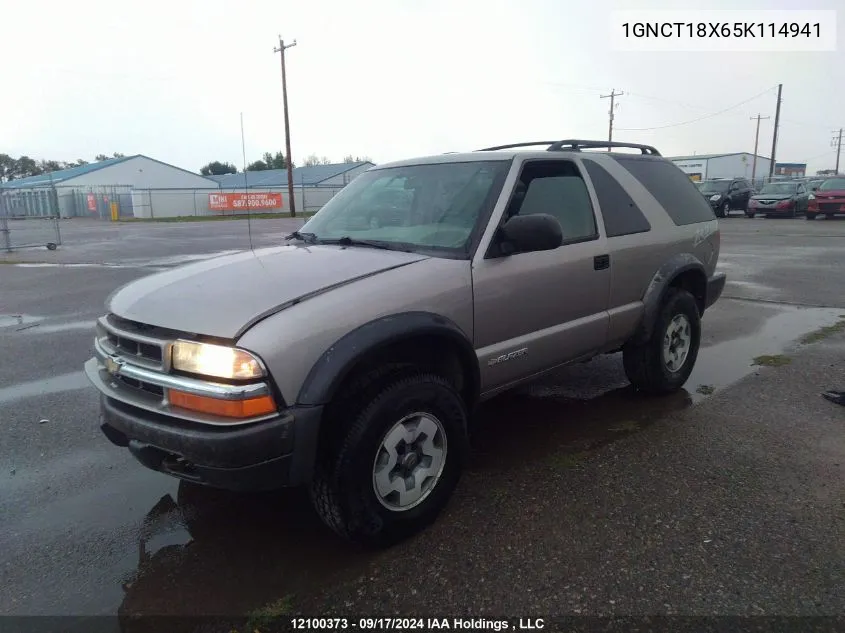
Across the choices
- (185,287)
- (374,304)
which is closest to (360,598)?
(374,304)

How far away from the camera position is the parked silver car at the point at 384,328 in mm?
2492

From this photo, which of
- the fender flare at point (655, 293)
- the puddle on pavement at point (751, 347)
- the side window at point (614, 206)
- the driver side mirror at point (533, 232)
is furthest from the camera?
the puddle on pavement at point (751, 347)

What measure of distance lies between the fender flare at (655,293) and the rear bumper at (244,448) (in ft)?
9.46

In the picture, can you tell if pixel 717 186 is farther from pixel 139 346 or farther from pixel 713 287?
pixel 139 346

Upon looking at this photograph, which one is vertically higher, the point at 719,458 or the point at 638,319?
the point at 638,319

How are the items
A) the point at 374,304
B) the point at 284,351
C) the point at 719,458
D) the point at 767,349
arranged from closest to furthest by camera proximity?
the point at 284,351 → the point at 374,304 → the point at 719,458 → the point at 767,349

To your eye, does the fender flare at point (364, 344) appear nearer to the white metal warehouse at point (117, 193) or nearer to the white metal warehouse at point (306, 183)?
the white metal warehouse at point (117, 193)

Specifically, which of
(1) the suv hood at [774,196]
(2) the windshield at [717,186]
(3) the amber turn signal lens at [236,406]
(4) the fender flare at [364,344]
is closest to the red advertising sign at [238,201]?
(2) the windshield at [717,186]

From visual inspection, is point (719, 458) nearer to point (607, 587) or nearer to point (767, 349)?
point (607, 587)

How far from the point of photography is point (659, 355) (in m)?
4.61

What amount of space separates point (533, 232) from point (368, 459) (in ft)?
4.76

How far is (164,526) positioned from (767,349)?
5.73 meters

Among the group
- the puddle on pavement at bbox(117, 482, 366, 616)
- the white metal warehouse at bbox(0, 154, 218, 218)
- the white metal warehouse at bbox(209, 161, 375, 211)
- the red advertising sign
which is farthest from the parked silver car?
the red advertising sign

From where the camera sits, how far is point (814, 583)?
257cm
